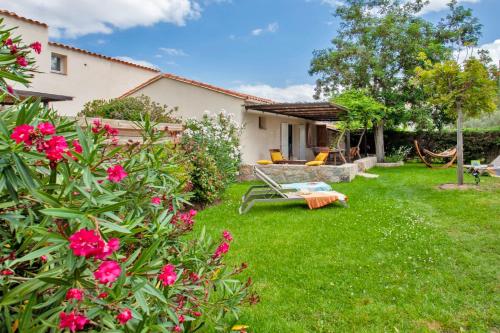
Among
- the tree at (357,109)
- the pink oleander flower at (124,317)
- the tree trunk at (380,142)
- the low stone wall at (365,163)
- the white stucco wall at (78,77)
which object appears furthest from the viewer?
the tree trunk at (380,142)

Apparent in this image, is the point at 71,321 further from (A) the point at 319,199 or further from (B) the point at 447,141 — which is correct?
(B) the point at 447,141

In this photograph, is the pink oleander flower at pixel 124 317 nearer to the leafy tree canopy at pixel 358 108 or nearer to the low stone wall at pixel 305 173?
the low stone wall at pixel 305 173

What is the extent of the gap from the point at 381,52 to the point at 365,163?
27.1ft

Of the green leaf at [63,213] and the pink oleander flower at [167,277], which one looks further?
the pink oleander flower at [167,277]

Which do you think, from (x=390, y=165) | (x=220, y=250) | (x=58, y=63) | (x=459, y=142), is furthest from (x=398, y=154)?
(x=220, y=250)

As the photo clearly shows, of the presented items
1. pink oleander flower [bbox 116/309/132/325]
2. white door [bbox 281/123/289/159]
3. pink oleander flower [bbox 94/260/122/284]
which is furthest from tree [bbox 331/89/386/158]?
pink oleander flower [bbox 94/260/122/284]

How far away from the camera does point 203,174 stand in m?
9.30

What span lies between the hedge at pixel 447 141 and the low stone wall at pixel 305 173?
35.6 feet

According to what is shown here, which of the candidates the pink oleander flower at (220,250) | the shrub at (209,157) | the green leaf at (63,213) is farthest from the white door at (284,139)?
the green leaf at (63,213)

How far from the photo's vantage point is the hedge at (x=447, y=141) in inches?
834

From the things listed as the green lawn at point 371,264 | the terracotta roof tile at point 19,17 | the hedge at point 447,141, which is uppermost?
the terracotta roof tile at point 19,17

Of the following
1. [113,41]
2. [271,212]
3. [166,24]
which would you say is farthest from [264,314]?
[113,41]

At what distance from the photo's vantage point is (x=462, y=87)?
A: 37.4 feet

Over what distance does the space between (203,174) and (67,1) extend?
39.3ft
